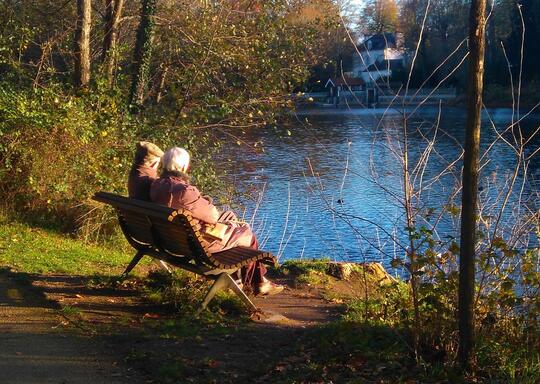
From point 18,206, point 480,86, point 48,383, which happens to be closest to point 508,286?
point 480,86

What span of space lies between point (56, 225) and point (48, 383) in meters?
6.89

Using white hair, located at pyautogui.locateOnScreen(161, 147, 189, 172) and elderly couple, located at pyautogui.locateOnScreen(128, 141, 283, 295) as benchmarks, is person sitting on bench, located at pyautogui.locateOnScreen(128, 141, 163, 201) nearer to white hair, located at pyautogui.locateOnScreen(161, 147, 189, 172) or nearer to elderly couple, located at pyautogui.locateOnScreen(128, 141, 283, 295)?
elderly couple, located at pyautogui.locateOnScreen(128, 141, 283, 295)

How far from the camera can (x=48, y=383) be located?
484 centimetres

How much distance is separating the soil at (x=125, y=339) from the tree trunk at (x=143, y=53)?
7139mm

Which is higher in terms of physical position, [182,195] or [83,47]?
[83,47]

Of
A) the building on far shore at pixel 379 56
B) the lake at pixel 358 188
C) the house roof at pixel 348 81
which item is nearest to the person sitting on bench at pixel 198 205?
the lake at pixel 358 188

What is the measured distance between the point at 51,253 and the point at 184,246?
3356 millimetres

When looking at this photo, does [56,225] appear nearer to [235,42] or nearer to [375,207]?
[235,42]

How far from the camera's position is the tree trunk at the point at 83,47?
13758mm

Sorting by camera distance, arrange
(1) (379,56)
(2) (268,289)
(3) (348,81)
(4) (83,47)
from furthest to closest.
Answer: (4) (83,47)
(3) (348,81)
(1) (379,56)
(2) (268,289)

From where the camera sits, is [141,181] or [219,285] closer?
[219,285]

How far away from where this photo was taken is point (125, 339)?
19.1 ft

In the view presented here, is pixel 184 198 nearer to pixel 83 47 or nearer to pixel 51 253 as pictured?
pixel 51 253

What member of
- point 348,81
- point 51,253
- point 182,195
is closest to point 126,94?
point 51,253
